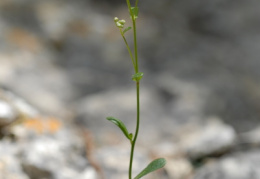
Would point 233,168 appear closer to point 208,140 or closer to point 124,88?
point 208,140

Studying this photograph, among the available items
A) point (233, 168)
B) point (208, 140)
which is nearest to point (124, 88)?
point (208, 140)

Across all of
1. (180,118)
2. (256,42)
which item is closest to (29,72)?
(180,118)

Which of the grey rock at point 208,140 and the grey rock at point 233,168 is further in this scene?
the grey rock at point 208,140

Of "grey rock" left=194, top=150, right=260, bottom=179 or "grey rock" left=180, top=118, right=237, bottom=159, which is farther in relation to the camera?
"grey rock" left=180, top=118, right=237, bottom=159

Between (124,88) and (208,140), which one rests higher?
(124,88)

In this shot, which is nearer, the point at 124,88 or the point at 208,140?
the point at 208,140

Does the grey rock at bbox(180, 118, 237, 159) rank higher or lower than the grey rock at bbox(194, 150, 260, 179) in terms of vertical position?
higher

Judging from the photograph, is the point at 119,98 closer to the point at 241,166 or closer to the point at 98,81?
the point at 98,81

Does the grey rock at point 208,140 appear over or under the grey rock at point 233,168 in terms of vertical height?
over
